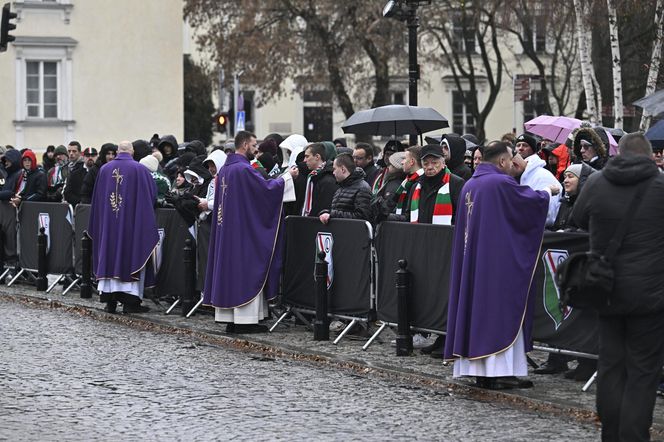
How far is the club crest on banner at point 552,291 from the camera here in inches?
455

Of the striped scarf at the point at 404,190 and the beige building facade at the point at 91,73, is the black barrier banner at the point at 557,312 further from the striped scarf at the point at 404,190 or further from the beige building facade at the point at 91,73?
the beige building facade at the point at 91,73

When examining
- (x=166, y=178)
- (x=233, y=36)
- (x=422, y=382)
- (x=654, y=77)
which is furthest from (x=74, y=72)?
(x=422, y=382)

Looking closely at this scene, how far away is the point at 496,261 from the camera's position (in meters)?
11.2

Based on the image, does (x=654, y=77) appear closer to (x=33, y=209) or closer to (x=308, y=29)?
(x=33, y=209)

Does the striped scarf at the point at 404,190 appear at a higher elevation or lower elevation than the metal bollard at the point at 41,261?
higher

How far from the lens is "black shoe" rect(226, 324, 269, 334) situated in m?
15.4

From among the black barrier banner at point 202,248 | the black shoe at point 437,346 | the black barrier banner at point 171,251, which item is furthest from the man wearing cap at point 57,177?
the black shoe at point 437,346

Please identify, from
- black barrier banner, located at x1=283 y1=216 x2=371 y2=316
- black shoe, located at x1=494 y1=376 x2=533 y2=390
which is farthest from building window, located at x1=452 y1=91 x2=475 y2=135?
black shoe, located at x1=494 y1=376 x2=533 y2=390

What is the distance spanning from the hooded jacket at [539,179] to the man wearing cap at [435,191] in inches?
33.0

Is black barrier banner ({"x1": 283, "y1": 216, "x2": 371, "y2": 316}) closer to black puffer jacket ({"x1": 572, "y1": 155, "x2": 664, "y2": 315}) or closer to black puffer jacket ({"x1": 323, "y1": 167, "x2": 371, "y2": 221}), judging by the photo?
black puffer jacket ({"x1": 323, "y1": 167, "x2": 371, "y2": 221})

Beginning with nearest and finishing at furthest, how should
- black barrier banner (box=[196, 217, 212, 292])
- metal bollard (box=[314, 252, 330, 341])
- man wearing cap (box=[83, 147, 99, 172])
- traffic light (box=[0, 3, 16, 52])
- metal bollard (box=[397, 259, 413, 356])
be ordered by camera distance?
metal bollard (box=[397, 259, 413, 356])
metal bollard (box=[314, 252, 330, 341])
black barrier banner (box=[196, 217, 212, 292])
man wearing cap (box=[83, 147, 99, 172])
traffic light (box=[0, 3, 16, 52])

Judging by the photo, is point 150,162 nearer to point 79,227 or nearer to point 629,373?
point 79,227

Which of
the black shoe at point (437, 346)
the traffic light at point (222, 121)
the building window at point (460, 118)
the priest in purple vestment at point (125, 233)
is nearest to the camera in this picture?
the black shoe at point (437, 346)

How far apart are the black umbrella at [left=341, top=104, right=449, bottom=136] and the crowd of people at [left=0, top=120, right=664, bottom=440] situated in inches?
37.8
